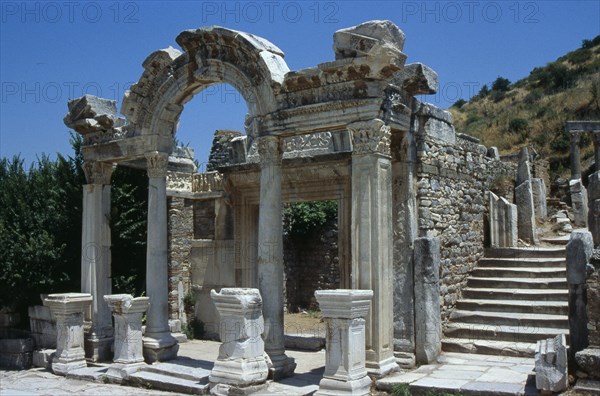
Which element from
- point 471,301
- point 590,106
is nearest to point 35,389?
point 471,301

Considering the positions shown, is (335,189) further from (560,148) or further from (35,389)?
(560,148)

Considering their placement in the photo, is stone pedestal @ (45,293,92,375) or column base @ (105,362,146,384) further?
stone pedestal @ (45,293,92,375)

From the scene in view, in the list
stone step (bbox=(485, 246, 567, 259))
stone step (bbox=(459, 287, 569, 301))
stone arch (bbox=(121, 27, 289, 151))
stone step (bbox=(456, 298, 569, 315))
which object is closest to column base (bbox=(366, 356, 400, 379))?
stone step (bbox=(456, 298, 569, 315))

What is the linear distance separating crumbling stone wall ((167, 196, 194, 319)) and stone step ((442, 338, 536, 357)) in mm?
7195

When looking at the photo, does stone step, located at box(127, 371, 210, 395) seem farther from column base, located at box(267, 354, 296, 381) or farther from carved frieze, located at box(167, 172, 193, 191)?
carved frieze, located at box(167, 172, 193, 191)

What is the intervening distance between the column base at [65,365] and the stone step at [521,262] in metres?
7.83

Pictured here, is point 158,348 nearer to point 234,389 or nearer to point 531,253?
point 234,389

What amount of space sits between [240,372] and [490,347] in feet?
14.0

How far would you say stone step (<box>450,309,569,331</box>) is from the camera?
10422 millimetres

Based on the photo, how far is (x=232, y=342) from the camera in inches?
339

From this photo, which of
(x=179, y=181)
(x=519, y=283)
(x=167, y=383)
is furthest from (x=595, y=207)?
(x=179, y=181)

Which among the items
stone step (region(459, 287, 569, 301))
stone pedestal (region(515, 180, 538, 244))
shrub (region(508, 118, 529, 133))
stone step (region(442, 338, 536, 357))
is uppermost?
shrub (region(508, 118, 529, 133))

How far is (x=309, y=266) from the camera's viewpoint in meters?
18.4

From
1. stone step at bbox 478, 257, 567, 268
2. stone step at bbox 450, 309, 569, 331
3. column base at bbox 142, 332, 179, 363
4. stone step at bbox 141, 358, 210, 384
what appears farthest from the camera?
stone step at bbox 478, 257, 567, 268
